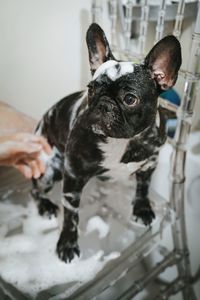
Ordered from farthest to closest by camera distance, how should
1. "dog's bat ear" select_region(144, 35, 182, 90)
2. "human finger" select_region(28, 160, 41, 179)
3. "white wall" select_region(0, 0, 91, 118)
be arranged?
"white wall" select_region(0, 0, 91, 118)
"human finger" select_region(28, 160, 41, 179)
"dog's bat ear" select_region(144, 35, 182, 90)

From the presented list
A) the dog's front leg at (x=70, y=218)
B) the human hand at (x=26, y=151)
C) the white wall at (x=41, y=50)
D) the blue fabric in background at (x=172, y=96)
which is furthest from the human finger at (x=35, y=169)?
the blue fabric in background at (x=172, y=96)

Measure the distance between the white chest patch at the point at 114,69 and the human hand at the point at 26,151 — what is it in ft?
0.81

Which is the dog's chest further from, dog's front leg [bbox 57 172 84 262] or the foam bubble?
the foam bubble

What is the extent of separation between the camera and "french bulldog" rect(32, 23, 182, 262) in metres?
0.39

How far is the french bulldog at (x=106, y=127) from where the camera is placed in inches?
15.4

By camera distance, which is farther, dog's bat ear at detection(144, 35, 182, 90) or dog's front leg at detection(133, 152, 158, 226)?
dog's front leg at detection(133, 152, 158, 226)

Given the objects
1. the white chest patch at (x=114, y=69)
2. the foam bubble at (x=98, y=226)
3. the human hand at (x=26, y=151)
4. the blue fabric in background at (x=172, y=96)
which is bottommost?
the foam bubble at (x=98, y=226)

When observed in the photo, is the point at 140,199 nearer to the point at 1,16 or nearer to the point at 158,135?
the point at 158,135

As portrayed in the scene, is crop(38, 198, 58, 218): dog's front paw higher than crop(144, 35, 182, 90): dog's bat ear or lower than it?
lower

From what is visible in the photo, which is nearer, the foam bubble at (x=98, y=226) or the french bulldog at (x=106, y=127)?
the french bulldog at (x=106, y=127)

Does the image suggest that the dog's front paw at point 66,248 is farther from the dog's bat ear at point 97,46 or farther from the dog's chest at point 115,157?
the dog's bat ear at point 97,46

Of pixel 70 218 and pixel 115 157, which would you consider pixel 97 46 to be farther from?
pixel 70 218

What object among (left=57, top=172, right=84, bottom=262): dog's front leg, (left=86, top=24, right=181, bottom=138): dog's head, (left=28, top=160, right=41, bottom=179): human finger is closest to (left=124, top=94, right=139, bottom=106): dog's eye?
(left=86, top=24, right=181, bottom=138): dog's head

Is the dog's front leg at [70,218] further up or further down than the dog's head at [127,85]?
further down
